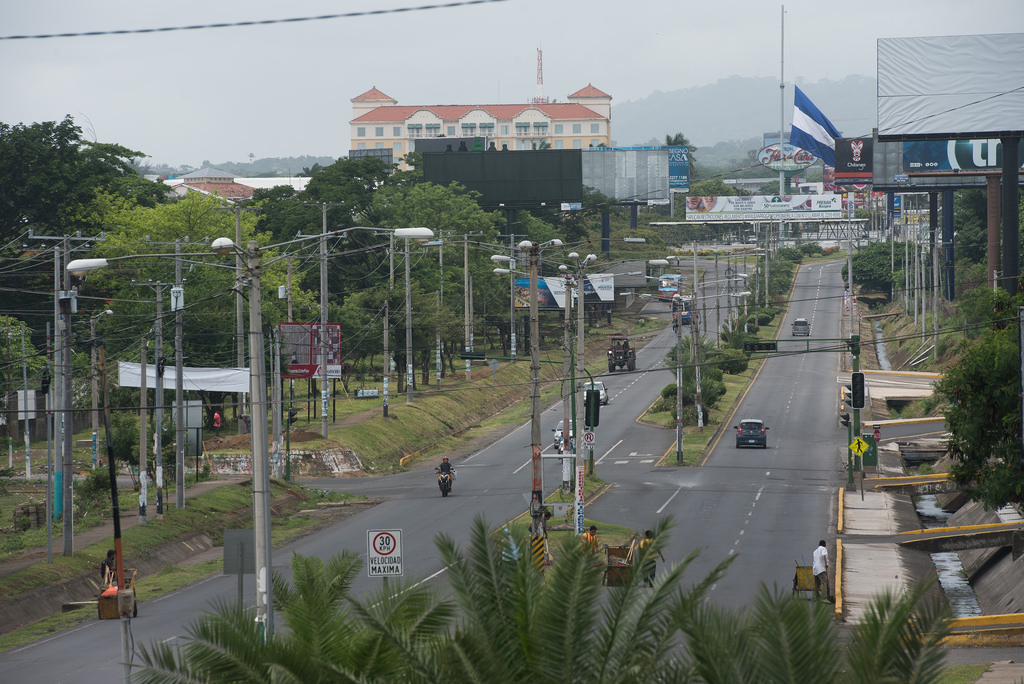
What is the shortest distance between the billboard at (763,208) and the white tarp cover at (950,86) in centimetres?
10867

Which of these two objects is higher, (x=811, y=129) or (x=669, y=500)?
(x=811, y=129)

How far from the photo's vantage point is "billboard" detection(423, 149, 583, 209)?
114188 millimetres

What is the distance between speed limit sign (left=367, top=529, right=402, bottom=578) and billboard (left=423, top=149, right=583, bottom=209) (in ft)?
313

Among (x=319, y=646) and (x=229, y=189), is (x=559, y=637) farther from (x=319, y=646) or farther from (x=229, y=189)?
(x=229, y=189)

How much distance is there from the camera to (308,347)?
53.7 m

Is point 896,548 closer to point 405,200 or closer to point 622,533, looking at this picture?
point 622,533

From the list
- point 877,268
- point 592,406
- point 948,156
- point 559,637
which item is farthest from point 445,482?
point 877,268

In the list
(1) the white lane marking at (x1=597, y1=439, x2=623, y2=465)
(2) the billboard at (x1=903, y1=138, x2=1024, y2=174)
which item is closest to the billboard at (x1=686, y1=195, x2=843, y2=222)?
(2) the billboard at (x1=903, y1=138, x2=1024, y2=174)

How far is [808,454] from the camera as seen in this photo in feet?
192

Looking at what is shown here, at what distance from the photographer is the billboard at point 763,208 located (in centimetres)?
16150

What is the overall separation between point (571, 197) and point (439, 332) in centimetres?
4641

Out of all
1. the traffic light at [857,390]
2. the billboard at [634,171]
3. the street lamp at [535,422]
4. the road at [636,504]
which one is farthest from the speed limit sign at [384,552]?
the billboard at [634,171]

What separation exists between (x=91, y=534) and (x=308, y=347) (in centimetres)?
1840

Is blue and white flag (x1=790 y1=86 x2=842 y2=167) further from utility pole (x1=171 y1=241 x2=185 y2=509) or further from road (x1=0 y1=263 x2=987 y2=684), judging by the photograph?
utility pole (x1=171 y1=241 x2=185 y2=509)
